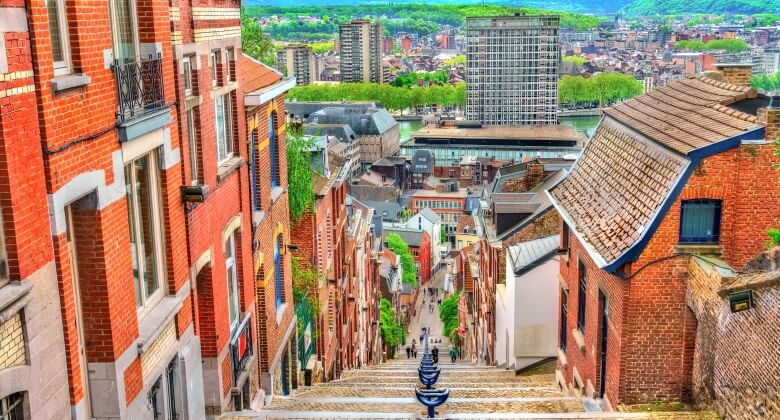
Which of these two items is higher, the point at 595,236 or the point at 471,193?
the point at 595,236

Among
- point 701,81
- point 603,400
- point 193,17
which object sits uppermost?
point 193,17

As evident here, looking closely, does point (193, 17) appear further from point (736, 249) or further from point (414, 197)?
point (414, 197)

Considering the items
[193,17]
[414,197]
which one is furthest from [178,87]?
[414,197]

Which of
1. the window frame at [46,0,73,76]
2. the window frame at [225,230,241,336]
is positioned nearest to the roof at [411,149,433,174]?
the window frame at [225,230,241,336]

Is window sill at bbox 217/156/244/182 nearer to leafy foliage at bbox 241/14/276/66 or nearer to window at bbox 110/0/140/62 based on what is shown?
window at bbox 110/0/140/62

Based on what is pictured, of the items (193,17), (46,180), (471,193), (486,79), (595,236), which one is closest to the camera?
(46,180)

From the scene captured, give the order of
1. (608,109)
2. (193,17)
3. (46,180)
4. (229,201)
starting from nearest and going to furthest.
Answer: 1. (46,180)
2. (193,17)
3. (229,201)
4. (608,109)

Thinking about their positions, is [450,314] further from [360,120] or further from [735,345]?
[360,120]
